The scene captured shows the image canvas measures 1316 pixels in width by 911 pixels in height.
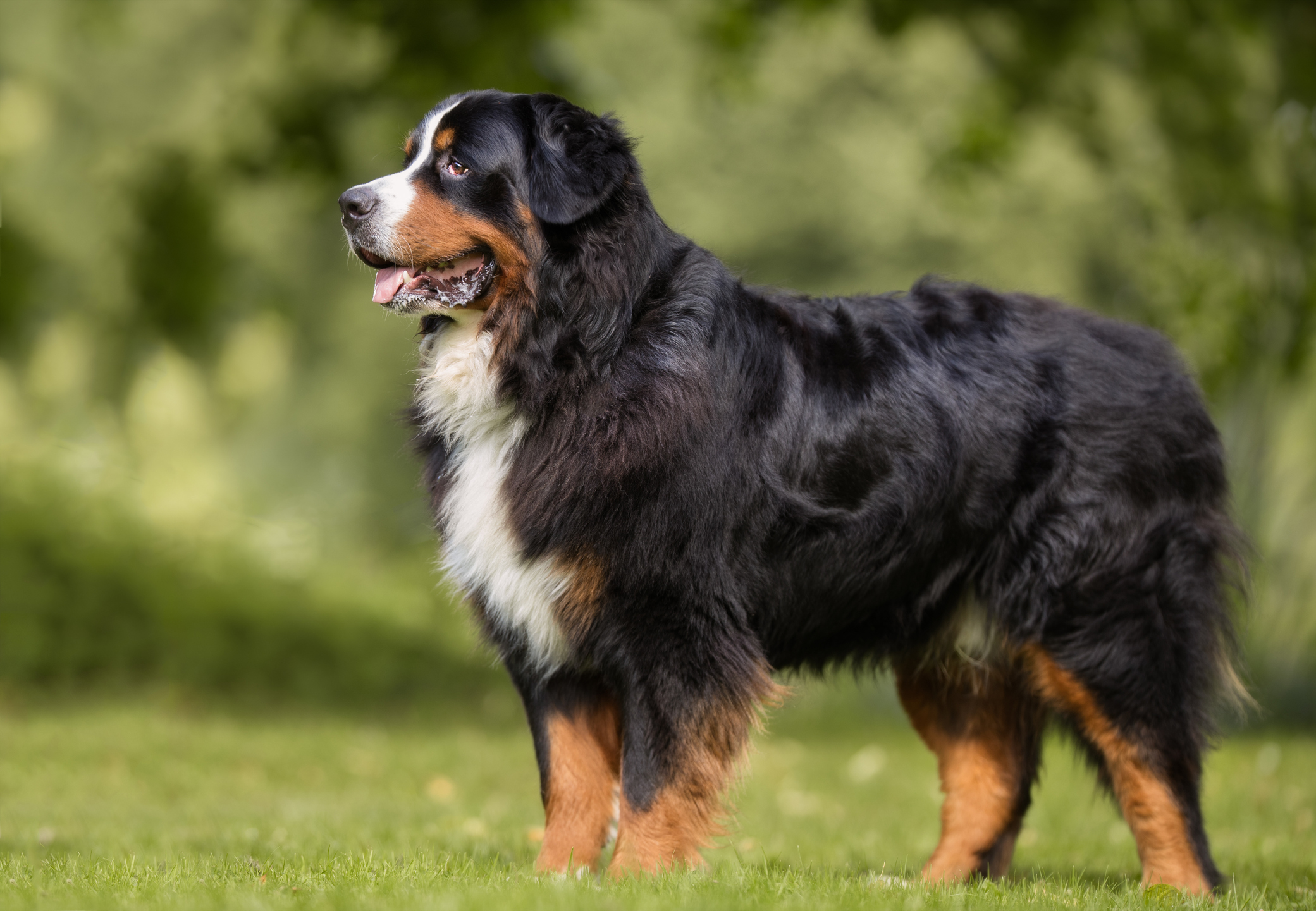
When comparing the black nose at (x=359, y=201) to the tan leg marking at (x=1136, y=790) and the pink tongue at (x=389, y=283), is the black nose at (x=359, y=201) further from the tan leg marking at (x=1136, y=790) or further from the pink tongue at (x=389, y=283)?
the tan leg marking at (x=1136, y=790)

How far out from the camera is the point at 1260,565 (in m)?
5.34

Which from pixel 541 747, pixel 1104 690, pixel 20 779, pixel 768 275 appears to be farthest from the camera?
pixel 768 275

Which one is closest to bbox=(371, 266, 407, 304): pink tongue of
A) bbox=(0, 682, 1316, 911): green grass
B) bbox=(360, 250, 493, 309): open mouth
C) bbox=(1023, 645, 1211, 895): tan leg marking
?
bbox=(360, 250, 493, 309): open mouth

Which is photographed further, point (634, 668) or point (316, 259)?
point (316, 259)

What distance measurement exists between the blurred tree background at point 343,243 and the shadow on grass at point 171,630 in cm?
3

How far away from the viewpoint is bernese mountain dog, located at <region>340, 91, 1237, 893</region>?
3.97 metres

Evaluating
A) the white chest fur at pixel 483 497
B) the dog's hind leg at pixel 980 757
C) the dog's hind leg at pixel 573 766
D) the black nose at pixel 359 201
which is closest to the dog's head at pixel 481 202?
the black nose at pixel 359 201

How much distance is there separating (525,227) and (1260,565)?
336 cm

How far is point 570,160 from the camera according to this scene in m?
4.12

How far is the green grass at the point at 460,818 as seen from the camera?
3.60 metres

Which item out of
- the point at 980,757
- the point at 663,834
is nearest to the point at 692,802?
the point at 663,834

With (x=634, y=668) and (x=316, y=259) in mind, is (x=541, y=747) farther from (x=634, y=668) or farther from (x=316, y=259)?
(x=316, y=259)

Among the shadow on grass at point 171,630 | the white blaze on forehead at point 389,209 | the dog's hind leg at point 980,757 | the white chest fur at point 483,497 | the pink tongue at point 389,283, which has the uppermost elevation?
the white blaze on forehead at point 389,209

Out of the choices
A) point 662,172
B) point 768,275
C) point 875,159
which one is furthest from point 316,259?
point 875,159
